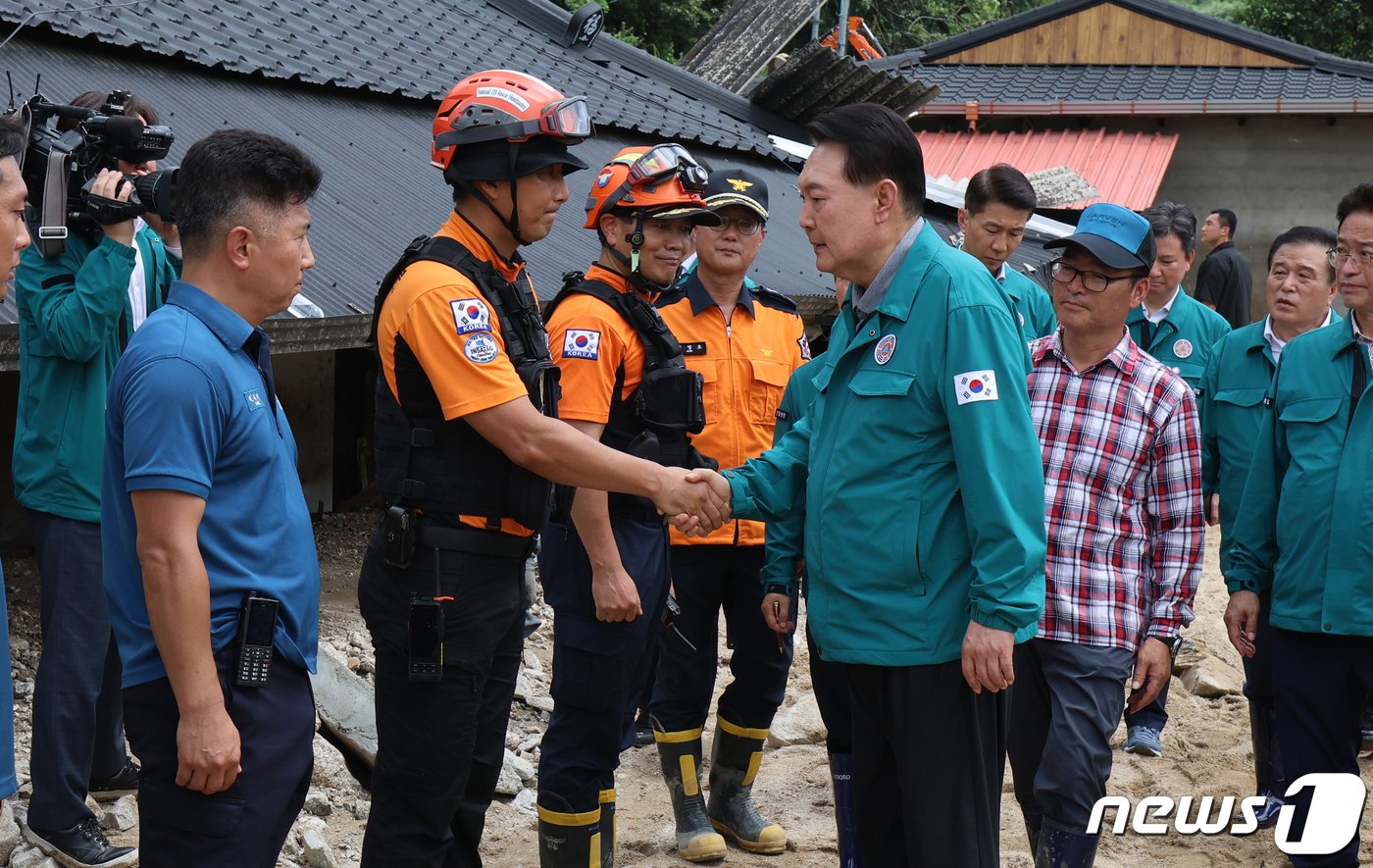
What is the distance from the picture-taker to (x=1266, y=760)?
5141 millimetres

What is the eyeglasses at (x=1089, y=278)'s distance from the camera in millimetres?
3926

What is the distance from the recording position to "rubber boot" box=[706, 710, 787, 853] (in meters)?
4.79

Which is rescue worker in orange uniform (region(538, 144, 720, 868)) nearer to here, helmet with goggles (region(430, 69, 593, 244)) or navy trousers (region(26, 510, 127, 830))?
helmet with goggles (region(430, 69, 593, 244))

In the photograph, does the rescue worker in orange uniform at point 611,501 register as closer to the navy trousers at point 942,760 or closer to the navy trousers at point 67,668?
the navy trousers at point 942,760

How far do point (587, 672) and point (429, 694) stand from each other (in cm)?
75

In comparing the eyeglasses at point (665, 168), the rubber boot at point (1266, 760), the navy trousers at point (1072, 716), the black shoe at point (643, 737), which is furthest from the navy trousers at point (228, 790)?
the rubber boot at point (1266, 760)

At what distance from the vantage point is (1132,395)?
395 cm

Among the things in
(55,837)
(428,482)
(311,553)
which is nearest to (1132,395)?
(428,482)

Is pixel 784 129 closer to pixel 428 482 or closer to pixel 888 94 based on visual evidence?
pixel 888 94

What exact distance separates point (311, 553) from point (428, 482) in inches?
19.6

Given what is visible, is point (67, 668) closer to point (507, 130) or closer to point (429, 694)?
point (429, 694)

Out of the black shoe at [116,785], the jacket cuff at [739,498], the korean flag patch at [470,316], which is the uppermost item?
the korean flag patch at [470,316]

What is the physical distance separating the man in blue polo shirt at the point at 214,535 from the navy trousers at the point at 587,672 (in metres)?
1.25

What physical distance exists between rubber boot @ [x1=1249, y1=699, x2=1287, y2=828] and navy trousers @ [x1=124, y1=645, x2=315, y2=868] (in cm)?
392
